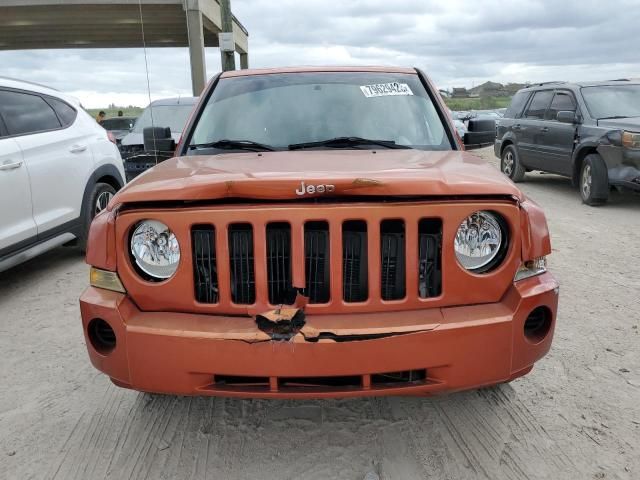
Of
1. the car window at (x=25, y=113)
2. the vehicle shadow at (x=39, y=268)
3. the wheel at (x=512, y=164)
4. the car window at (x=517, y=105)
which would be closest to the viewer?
the car window at (x=25, y=113)

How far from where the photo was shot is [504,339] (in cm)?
221

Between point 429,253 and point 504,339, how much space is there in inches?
17.4

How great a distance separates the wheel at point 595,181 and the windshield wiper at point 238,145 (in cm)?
686

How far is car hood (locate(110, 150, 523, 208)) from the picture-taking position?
219 centimetres

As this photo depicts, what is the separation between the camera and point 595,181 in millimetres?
8531

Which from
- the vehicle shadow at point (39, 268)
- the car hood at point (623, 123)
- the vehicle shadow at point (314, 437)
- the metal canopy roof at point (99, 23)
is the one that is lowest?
the vehicle shadow at point (39, 268)

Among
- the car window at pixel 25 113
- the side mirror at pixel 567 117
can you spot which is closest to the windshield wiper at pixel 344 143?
the car window at pixel 25 113

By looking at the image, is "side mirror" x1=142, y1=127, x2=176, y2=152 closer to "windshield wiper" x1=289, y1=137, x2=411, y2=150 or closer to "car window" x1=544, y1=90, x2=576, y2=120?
"windshield wiper" x1=289, y1=137, x2=411, y2=150

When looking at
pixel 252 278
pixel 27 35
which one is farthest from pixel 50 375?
pixel 27 35

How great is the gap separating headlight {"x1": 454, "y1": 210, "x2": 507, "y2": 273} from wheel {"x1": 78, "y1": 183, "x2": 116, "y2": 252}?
433 cm

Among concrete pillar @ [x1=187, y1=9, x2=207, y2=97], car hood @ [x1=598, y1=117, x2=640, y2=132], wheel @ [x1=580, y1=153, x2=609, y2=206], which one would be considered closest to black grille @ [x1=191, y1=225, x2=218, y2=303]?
car hood @ [x1=598, y1=117, x2=640, y2=132]

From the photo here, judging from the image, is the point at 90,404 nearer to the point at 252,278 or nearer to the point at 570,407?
the point at 252,278

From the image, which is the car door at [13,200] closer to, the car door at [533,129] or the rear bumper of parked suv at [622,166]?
the rear bumper of parked suv at [622,166]

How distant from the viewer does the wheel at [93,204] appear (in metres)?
5.77
